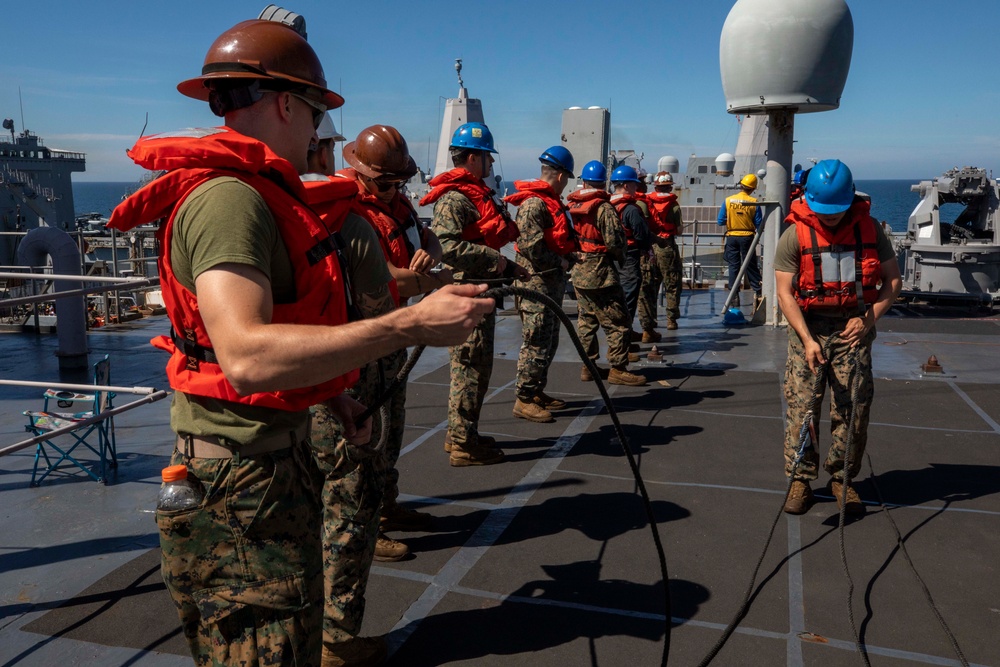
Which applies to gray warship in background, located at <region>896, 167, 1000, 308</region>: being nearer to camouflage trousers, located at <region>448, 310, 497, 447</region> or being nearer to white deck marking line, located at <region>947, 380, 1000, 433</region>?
white deck marking line, located at <region>947, 380, 1000, 433</region>

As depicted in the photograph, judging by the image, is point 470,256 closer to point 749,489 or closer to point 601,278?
point 749,489

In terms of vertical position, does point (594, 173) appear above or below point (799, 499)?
above

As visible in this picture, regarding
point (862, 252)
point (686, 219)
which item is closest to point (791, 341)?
point (862, 252)

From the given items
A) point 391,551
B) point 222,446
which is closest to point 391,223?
point 391,551

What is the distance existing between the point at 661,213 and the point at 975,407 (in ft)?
17.5

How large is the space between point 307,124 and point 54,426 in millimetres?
3977

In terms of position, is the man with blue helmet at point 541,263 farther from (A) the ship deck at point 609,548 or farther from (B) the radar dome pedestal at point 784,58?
(B) the radar dome pedestal at point 784,58

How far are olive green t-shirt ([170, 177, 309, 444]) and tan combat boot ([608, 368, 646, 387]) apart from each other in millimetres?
6125

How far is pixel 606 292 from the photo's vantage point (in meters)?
7.99

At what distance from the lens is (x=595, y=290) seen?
792 cm

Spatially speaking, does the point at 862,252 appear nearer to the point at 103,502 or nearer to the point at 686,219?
the point at 103,502

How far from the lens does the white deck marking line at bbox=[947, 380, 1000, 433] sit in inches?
248

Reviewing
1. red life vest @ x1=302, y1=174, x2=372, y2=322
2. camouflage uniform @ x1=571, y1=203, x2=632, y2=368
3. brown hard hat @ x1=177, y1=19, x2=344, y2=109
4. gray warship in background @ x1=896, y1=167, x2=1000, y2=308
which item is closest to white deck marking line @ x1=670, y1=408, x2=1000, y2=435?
camouflage uniform @ x1=571, y1=203, x2=632, y2=368

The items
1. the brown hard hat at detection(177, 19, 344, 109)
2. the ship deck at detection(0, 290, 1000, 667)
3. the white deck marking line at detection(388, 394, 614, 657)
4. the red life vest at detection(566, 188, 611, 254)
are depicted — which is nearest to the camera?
the brown hard hat at detection(177, 19, 344, 109)
